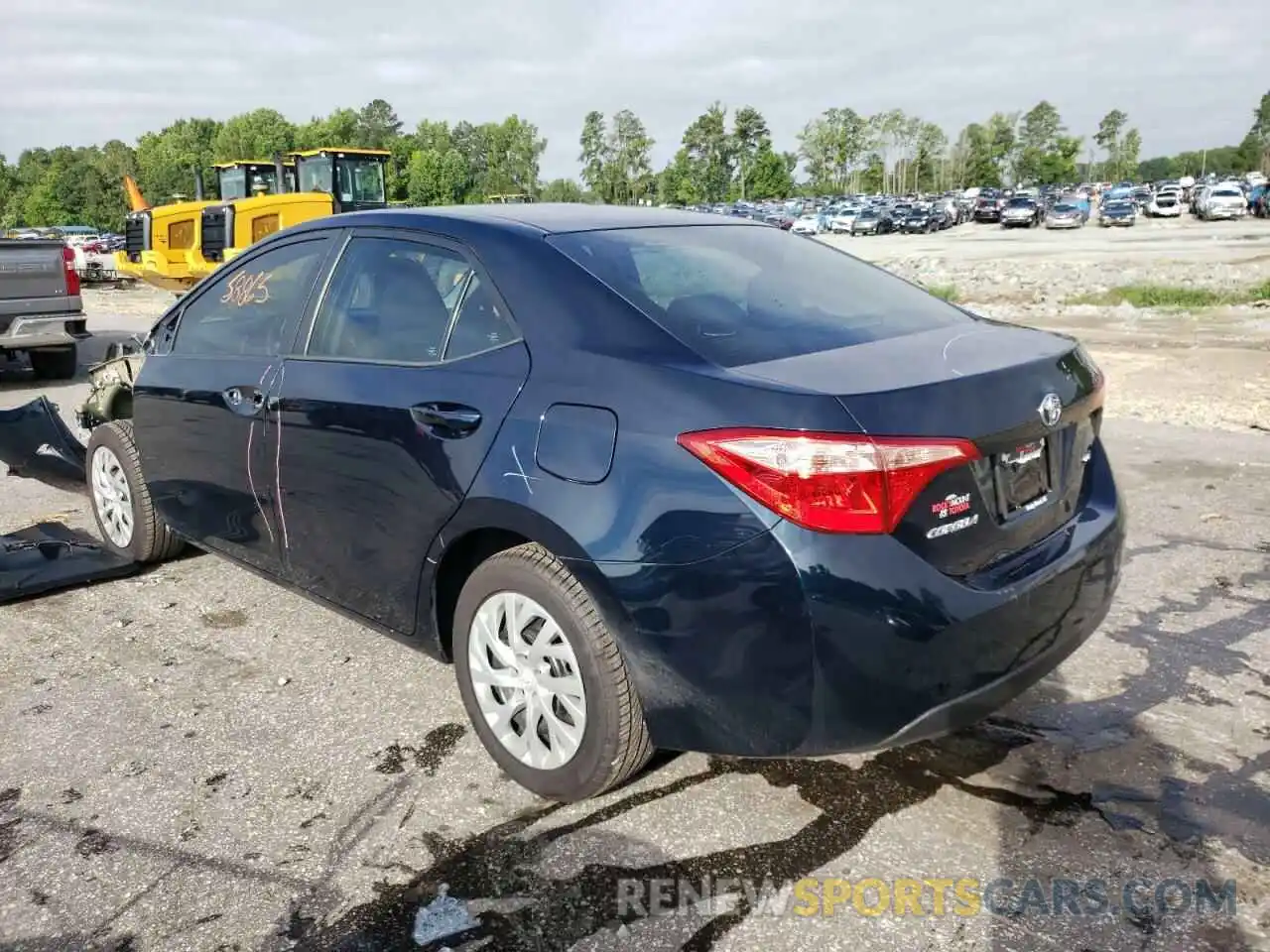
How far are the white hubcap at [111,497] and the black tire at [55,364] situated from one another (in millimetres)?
7495

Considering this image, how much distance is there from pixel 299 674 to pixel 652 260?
201 cm

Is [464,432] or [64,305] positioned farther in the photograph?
[64,305]

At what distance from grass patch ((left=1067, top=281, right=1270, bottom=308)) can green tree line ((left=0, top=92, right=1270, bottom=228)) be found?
66.2 meters

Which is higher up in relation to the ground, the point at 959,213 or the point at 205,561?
the point at 959,213

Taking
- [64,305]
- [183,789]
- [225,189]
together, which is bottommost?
[183,789]

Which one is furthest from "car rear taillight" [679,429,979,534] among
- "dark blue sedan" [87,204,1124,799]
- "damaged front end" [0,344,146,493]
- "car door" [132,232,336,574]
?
"damaged front end" [0,344,146,493]

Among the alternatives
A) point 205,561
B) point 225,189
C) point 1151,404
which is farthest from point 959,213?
point 205,561

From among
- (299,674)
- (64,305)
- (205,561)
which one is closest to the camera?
(299,674)

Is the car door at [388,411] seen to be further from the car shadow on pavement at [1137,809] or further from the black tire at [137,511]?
the car shadow on pavement at [1137,809]

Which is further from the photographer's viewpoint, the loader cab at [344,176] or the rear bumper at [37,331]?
the loader cab at [344,176]

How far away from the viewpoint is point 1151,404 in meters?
8.82

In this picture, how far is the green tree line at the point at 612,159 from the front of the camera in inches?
3804

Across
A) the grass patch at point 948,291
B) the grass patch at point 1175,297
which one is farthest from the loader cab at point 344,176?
the grass patch at point 1175,297

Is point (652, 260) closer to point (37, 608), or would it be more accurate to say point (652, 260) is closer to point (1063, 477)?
point (1063, 477)
